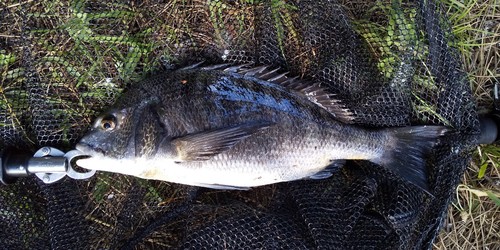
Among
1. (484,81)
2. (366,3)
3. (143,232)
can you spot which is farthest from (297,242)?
(484,81)

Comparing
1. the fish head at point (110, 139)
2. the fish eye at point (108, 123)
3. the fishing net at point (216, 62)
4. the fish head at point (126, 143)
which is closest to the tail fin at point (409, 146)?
the fishing net at point (216, 62)

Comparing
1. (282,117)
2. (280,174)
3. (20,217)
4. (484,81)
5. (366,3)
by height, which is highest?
(366,3)

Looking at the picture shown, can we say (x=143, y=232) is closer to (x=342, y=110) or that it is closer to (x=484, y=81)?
(x=342, y=110)

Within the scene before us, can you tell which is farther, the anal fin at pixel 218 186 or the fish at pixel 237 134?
the anal fin at pixel 218 186

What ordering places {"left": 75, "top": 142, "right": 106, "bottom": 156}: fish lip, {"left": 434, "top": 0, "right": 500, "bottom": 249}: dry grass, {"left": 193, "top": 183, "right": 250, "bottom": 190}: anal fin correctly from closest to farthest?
{"left": 75, "top": 142, "right": 106, "bottom": 156}: fish lip, {"left": 193, "top": 183, "right": 250, "bottom": 190}: anal fin, {"left": 434, "top": 0, "right": 500, "bottom": 249}: dry grass

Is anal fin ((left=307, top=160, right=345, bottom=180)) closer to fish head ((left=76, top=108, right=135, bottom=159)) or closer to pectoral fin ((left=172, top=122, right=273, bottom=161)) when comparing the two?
pectoral fin ((left=172, top=122, right=273, bottom=161))

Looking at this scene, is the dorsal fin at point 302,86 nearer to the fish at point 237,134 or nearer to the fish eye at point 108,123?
the fish at point 237,134

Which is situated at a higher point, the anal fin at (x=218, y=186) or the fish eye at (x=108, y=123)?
the fish eye at (x=108, y=123)

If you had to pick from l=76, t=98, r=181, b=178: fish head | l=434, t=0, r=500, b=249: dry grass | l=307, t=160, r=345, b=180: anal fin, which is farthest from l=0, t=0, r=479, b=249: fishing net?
l=434, t=0, r=500, b=249: dry grass
